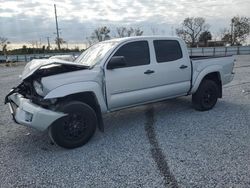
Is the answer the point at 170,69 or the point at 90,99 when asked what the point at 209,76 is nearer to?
the point at 170,69

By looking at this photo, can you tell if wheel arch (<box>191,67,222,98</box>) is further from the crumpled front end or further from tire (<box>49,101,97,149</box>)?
the crumpled front end

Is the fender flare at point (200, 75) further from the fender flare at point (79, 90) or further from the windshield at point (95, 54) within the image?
the fender flare at point (79, 90)

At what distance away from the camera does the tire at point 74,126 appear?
4715mm

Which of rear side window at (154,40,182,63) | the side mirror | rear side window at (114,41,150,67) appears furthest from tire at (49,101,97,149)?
rear side window at (154,40,182,63)

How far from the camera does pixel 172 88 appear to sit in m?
6.30

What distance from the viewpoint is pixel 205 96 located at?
700cm

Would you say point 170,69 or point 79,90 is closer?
point 79,90

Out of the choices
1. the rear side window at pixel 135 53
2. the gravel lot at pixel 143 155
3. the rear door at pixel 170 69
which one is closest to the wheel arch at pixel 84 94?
the gravel lot at pixel 143 155

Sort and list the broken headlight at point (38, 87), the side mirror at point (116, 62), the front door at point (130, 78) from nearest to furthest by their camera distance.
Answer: the broken headlight at point (38, 87) < the side mirror at point (116, 62) < the front door at point (130, 78)

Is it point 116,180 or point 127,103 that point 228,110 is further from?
point 116,180

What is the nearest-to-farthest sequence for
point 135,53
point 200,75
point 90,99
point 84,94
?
point 84,94
point 90,99
point 135,53
point 200,75

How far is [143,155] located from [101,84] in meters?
1.52

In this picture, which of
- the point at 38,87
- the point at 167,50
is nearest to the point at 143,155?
the point at 38,87

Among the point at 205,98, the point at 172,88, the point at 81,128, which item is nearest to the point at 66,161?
the point at 81,128
